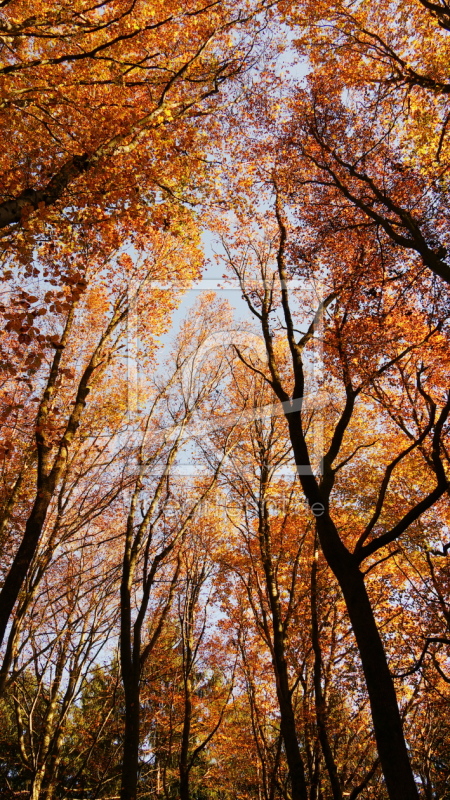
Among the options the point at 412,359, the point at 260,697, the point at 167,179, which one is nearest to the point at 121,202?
the point at 167,179

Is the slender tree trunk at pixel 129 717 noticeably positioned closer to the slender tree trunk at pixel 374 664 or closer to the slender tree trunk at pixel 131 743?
the slender tree trunk at pixel 131 743

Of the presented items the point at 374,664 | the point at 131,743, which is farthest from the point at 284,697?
the point at 374,664

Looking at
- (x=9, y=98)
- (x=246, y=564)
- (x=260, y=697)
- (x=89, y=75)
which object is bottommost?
(x=260, y=697)

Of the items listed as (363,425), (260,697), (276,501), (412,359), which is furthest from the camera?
(260,697)

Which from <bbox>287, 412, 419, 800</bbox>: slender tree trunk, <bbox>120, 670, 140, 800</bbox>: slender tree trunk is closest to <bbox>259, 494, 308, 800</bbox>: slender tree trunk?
<bbox>120, 670, 140, 800</bbox>: slender tree trunk

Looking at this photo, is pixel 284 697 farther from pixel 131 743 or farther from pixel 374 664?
pixel 374 664

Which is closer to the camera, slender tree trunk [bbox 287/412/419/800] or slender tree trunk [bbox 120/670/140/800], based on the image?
slender tree trunk [bbox 287/412/419/800]

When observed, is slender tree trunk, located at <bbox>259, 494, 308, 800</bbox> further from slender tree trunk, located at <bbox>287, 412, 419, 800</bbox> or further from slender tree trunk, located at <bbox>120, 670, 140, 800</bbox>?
slender tree trunk, located at <bbox>287, 412, 419, 800</bbox>

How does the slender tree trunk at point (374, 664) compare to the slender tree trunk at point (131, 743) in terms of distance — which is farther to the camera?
the slender tree trunk at point (131, 743)

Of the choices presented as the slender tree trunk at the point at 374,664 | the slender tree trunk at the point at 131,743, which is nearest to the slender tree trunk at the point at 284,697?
the slender tree trunk at the point at 131,743

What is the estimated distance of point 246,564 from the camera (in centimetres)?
1214

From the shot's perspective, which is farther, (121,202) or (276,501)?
(276,501)

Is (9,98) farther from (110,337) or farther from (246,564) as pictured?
(246,564)

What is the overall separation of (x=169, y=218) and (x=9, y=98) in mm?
3945
